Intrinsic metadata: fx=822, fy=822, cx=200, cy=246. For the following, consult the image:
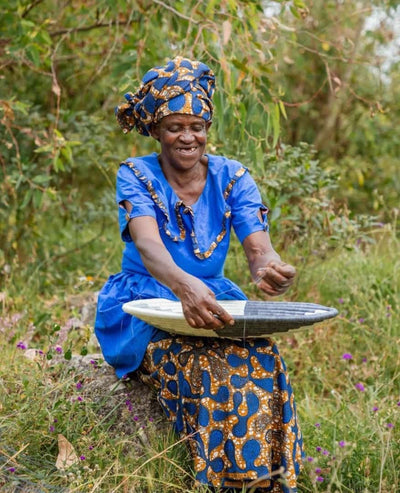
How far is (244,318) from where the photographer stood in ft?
8.19

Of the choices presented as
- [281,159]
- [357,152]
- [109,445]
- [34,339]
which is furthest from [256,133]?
[357,152]

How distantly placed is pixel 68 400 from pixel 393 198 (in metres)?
5.53

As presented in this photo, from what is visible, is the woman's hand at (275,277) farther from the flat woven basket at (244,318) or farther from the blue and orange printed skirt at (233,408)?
the blue and orange printed skirt at (233,408)

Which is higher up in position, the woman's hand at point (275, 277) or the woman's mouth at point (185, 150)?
the woman's mouth at point (185, 150)

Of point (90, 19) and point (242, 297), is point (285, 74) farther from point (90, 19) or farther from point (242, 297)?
point (242, 297)

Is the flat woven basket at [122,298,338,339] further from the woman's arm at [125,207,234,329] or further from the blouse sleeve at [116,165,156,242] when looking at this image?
the blouse sleeve at [116,165,156,242]

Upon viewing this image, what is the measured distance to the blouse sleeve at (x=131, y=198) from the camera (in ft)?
9.71

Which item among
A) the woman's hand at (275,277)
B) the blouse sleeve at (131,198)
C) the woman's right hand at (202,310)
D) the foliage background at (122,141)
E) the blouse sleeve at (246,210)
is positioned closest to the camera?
→ the woman's right hand at (202,310)

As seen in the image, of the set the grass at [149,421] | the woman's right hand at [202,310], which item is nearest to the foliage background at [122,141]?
the grass at [149,421]

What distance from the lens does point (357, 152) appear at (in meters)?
8.70

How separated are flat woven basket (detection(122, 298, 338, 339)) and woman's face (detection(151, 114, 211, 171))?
528 millimetres

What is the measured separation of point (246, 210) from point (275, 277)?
51 cm

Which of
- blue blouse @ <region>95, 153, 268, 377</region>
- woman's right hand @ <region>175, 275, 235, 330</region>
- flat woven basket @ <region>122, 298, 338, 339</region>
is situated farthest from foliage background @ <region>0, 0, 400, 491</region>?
woman's right hand @ <region>175, 275, 235, 330</region>

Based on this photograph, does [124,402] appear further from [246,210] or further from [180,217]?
[246,210]
